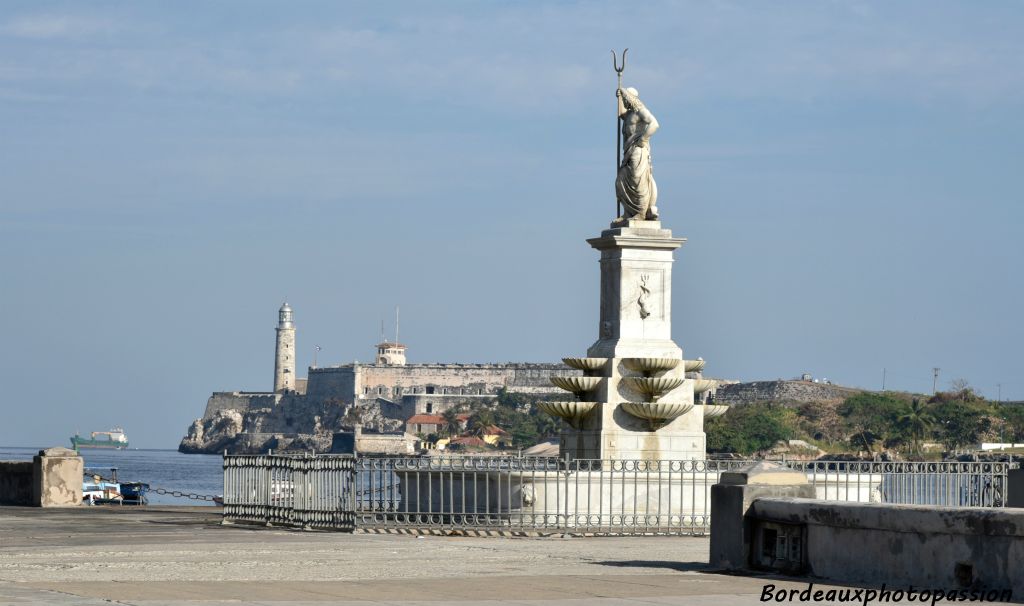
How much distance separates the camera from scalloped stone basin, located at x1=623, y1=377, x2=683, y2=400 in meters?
26.2

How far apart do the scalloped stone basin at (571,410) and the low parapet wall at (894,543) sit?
9.52 meters

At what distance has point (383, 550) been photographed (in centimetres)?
1948

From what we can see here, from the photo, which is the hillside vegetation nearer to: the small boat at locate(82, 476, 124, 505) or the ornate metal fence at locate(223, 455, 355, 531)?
the small boat at locate(82, 476, 124, 505)

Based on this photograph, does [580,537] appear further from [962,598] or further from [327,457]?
[962,598]

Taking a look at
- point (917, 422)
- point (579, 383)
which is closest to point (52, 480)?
point (579, 383)

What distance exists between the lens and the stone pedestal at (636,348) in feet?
86.4

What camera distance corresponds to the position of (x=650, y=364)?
1029 inches

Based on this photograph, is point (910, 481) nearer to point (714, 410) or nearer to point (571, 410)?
point (714, 410)

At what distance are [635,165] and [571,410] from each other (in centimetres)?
395

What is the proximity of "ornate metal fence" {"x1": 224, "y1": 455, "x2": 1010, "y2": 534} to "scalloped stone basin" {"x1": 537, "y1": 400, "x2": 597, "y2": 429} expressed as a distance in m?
0.75

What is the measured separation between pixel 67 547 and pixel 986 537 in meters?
10.2

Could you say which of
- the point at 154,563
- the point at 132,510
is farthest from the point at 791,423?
the point at 154,563

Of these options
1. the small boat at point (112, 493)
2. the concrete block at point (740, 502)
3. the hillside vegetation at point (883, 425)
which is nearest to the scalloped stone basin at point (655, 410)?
the concrete block at point (740, 502)

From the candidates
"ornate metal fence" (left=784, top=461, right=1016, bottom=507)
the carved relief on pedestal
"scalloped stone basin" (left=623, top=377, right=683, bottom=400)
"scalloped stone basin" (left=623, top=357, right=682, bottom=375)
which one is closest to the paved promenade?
"ornate metal fence" (left=784, top=461, right=1016, bottom=507)
